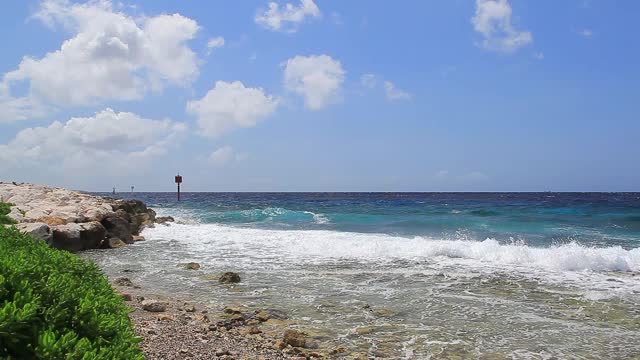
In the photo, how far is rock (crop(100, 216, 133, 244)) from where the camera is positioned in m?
19.0

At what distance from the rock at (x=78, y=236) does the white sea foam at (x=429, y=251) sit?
3.37m

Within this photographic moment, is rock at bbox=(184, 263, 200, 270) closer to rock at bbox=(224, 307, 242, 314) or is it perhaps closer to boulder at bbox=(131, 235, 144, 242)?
rock at bbox=(224, 307, 242, 314)

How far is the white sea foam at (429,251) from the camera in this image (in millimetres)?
14219

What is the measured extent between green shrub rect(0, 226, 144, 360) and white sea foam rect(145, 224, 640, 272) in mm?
12418

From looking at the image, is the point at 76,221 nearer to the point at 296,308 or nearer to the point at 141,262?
the point at 141,262

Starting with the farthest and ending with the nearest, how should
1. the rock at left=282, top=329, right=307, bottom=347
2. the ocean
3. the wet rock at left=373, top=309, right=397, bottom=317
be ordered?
the wet rock at left=373, top=309, right=397, bottom=317 < the ocean < the rock at left=282, top=329, right=307, bottom=347

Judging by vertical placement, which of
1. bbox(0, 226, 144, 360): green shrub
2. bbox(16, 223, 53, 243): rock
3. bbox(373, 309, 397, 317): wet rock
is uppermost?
bbox(0, 226, 144, 360): green shrub

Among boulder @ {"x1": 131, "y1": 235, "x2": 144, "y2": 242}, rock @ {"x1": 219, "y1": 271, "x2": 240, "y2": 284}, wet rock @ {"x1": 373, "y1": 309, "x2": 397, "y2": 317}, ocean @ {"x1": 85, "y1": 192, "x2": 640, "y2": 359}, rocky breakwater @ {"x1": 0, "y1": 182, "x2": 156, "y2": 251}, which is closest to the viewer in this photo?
ocean @ {"x1": 85, "y1": 192, "x2": 640, "y2": 359}

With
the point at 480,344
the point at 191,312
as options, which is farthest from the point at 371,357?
the point at 191,312

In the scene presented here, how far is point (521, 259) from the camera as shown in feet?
50.1

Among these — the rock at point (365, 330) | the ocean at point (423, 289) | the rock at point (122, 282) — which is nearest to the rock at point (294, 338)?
the ocean at point (423, 289)

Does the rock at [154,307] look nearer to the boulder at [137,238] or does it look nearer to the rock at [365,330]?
the rock at [365,330]

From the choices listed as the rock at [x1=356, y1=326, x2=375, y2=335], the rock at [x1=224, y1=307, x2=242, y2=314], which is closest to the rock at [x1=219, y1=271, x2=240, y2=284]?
the rock at [x1=224, y1=307, x2=242, y2=314]

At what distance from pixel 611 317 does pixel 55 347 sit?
9103mm
